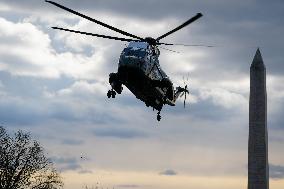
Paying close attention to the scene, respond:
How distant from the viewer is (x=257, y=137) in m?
53.6

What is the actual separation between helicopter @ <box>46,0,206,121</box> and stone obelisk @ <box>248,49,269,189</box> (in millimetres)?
15608

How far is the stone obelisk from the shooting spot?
53438 millimetres

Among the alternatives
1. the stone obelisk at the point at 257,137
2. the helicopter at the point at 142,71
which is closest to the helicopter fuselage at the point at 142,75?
the helicopter at the point at 142,71

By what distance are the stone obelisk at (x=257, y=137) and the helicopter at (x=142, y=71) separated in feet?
51.2

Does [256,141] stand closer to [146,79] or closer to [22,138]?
[146,79]

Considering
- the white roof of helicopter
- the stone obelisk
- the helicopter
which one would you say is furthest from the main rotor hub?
the stone obelisk

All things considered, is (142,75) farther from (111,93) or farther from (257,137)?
(257,137)

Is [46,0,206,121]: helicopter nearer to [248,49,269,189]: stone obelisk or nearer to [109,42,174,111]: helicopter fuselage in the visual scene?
[109,42,174,111]: helicopter fuselage

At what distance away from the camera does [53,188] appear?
228 feet

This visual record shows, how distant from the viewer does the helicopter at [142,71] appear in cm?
3603

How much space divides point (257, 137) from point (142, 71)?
20902mm

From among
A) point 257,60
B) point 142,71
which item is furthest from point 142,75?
point 257,60

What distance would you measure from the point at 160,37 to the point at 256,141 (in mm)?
17975

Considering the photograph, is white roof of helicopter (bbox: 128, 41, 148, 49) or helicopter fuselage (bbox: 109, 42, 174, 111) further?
white roof of helicopter (bbox: 128, 41, 148, 49)
